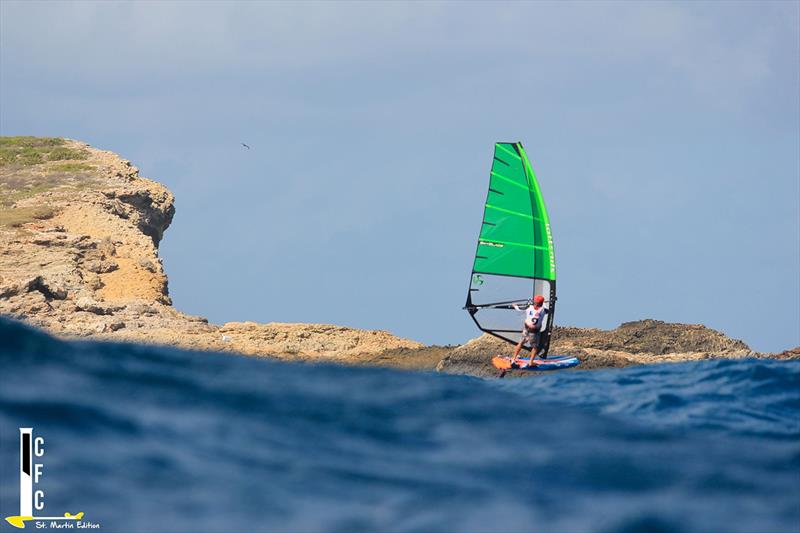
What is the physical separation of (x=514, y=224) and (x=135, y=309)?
10.8 metres

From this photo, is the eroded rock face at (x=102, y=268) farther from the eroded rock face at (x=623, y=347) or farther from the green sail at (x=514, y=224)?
the green sail at (x=514, y=224)

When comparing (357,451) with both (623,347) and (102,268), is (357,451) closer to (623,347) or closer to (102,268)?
(623,347)

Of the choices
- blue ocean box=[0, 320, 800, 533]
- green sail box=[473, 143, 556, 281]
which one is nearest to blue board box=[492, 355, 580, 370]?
green sail box=[473, 143, 556, 281]

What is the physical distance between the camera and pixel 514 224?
22.7 meters

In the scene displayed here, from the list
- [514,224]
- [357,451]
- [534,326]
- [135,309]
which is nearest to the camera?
[357,451]

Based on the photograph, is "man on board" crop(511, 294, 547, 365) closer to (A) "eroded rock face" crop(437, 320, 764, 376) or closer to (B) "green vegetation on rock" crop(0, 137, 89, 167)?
(A) "eroded rock face" crop(437, 320, 764, 376)

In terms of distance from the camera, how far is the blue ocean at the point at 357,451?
28.1ft

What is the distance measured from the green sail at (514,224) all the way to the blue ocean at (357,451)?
1047 cm

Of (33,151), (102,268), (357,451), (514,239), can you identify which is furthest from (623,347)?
(33,151)

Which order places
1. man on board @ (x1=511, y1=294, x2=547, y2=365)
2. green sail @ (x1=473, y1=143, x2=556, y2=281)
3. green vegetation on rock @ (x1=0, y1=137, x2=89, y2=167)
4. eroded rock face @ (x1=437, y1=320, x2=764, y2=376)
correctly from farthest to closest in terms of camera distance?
green vegetation on rock @ (x1=0, y1=137, x2=89, y2=167) → eroded rock face @ (x1=437, y1=320, x2=764, y2=376) → green sail @ (x1=473, y1=143, x2=556, y2=281) → man on board @ (x1=511, y1=294, x2=547, y2=365)

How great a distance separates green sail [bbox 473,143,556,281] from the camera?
22531 millimetres

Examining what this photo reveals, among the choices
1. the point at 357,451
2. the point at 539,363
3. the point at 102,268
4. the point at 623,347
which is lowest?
the point at 357,451

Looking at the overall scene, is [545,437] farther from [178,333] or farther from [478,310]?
[178,333]

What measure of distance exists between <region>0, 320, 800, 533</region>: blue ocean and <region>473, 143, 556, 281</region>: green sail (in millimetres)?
10474
